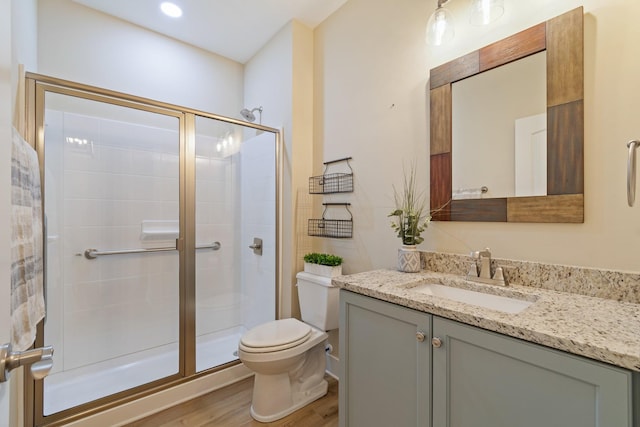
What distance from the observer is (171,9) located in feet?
6.91

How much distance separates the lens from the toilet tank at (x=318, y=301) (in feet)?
5.98

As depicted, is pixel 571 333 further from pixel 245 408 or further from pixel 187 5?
pixel 187 5

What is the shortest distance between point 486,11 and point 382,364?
1577 mm

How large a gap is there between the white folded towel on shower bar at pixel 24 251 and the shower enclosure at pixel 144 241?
18.8 inches

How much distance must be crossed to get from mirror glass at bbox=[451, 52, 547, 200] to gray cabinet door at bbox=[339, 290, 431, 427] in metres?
0.72

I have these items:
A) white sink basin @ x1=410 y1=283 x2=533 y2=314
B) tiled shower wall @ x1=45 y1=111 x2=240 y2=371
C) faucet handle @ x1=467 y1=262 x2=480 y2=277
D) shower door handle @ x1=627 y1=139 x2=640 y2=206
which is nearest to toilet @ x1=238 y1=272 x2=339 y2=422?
white sink basin @ x1=410 y1=283 x2=533 y2=314

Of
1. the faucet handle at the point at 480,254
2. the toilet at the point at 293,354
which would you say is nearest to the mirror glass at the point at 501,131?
the faucet handle at the point at 480,254

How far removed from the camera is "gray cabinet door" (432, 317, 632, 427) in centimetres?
66

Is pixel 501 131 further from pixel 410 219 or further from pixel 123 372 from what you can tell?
pixel 123 372

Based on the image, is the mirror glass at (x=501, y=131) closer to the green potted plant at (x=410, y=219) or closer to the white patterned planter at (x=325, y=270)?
the green potted plant at (x=410, y=219)

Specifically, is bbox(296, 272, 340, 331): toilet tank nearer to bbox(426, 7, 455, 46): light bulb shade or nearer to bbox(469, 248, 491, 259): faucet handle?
bbox(469, 248, 491, 259): faucet handle

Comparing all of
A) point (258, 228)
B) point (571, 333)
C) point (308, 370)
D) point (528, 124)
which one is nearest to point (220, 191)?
point (258, 228)

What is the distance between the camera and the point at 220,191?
2516 millimetres

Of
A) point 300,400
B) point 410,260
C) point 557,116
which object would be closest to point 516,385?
point 410,260
